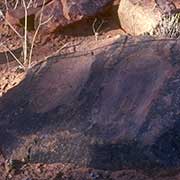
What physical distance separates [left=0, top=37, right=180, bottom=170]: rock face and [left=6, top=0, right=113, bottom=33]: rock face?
1398 mm

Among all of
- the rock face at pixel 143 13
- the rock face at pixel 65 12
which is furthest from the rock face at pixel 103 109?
the rock face at pixel 65 12

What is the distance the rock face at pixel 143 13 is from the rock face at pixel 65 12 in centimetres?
26

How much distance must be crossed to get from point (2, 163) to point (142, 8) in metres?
2.22

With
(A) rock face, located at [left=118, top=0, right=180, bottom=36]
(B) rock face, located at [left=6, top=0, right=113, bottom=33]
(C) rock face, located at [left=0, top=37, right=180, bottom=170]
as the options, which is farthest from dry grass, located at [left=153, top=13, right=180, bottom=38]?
(B) rock face, located at [left=6, top=0, right=113, bottom=33]

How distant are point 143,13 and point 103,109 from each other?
5.83 feet

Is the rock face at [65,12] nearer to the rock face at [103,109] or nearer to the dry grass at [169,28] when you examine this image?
the dry grass at [169,28]

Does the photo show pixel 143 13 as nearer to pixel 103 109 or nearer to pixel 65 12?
pixel 65 12

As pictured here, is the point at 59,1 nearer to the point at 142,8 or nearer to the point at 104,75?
the point at 142,8

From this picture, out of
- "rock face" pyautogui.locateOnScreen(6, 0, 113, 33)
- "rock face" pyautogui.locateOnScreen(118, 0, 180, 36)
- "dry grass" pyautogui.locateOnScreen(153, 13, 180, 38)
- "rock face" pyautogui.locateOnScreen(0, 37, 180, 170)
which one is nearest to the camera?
"rock face" pyautogui.locateOnScreen(0, 37, 180, 170)

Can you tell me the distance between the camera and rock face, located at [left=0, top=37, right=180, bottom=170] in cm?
346

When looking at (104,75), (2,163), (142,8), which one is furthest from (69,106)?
(142,8)

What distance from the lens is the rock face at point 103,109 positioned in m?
3.46

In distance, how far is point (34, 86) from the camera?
4.06 meters

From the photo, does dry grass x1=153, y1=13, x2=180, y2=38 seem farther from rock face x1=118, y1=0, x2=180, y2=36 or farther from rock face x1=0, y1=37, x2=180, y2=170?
rock face x1=0, y1=37, x2=180, y2=170
